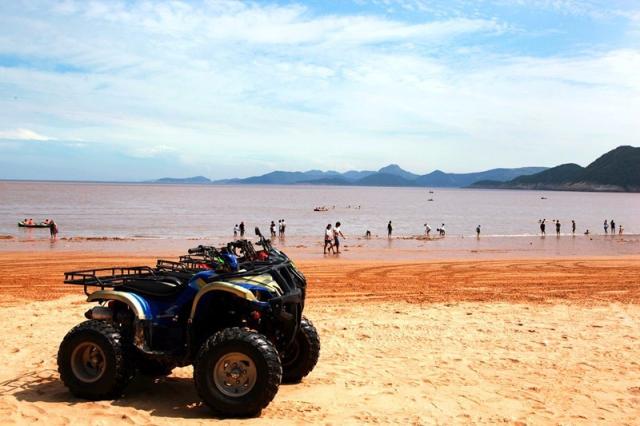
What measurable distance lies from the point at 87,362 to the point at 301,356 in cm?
253

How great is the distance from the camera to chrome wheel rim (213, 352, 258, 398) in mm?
6102

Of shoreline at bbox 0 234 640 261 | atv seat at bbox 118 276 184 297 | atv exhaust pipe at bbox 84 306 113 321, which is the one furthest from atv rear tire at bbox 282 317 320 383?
shoreline at bbox 0 234 640 261

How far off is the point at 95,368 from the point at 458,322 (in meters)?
6.67

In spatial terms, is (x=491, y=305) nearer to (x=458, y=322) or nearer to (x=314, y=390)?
(x=458, y=322)

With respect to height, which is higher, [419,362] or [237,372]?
[237,372]

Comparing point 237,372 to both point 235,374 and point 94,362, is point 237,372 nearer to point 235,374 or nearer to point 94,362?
point 235,374

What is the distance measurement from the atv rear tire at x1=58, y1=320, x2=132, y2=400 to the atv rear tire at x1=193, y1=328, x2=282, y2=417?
3.32 ft

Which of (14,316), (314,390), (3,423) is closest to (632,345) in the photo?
(314,390)

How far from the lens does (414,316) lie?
454 inches

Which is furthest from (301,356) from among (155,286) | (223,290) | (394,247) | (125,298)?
(394,247)

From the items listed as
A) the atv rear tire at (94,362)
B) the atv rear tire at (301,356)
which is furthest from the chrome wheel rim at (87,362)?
the atv rear tire at (301,356)

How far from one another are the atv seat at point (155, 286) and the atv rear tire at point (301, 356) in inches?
65.7

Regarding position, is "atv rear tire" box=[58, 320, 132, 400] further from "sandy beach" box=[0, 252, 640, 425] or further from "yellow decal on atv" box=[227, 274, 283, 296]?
"yellow decal on atv" box=[227, 274, 283, 296]

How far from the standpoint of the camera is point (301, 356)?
7.45 meters
